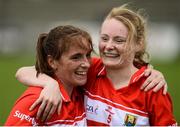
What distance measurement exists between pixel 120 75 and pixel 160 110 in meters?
0.39

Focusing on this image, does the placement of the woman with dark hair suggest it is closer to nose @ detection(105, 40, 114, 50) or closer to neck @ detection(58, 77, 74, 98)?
neck @ detection(58, 77, 74, 98)

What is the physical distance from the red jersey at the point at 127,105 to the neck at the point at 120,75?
0.03m

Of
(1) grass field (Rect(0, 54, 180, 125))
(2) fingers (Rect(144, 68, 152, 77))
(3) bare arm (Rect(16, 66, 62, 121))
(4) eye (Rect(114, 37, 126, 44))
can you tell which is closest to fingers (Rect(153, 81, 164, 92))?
(2) fingers (Rect(144, 68, 152, 77))

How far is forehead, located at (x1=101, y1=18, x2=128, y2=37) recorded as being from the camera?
3549mm

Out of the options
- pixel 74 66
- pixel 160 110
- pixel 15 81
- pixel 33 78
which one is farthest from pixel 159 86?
pixel 15 81

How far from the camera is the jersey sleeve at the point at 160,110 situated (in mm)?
3402

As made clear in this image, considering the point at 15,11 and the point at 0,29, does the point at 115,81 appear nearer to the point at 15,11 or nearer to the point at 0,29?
the point at 0,29

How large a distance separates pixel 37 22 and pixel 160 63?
517cm

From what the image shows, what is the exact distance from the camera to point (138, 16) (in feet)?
12.0

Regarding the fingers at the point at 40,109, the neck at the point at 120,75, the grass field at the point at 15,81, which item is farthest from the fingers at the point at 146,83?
the grass field at the point at 15,81

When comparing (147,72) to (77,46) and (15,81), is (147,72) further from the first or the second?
(15,81)

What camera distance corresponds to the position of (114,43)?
355 cm

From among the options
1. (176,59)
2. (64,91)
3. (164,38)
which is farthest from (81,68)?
(164,38)

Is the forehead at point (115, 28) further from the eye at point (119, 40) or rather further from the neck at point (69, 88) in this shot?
the neck at point (69, 88)
